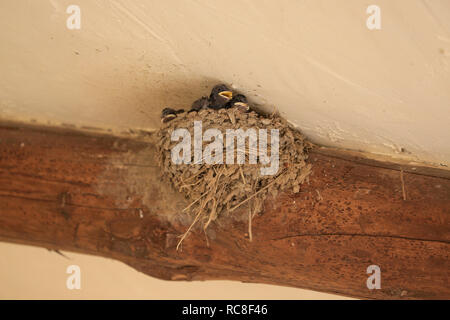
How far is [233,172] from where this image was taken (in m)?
1.64

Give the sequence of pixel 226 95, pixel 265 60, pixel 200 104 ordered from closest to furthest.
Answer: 1. pixel 265 60
2. pixel 226 95
3. pixel 200 104

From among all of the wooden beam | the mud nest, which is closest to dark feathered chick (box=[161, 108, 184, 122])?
the mud nest

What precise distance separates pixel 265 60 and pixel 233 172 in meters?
0.42

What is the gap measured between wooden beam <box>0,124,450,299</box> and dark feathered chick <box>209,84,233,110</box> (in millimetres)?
367

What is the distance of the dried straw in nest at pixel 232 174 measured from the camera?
162cm

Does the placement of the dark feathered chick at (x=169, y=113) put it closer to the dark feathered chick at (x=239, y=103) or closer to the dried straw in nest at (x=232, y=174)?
the dried straw in nest at (x=232, y=174)

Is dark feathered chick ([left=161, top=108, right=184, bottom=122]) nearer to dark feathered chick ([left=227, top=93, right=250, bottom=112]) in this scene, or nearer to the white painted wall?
the white painted wall

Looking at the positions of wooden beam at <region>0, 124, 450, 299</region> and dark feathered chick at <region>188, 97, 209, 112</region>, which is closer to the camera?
wooden beam at <region>0, 124, 450, 299</region>

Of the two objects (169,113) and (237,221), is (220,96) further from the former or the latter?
(237,221)

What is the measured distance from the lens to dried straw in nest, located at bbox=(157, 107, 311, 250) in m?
1.62

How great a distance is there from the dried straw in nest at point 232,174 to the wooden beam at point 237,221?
4 cm

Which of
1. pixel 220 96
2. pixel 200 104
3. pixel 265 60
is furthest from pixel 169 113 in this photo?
pixel 265 60

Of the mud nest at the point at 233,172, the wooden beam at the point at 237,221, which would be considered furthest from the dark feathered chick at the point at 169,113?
the wooden beam at the point at 237,221
